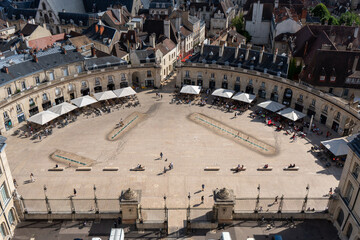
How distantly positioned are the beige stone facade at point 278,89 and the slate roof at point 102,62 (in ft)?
48.9

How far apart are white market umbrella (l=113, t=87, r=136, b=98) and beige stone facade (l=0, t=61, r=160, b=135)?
4.09 metres

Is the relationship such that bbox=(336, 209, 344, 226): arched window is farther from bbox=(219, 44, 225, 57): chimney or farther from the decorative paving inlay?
bbox=(219, 44, 225, 57): chimney

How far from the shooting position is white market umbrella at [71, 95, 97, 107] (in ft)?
233

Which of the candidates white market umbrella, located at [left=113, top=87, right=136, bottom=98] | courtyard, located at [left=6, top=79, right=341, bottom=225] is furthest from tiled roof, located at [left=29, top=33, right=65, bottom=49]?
courtyard, located at [left=6, top=79, right=341, bottom=225]

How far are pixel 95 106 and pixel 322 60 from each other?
4961 centimetres

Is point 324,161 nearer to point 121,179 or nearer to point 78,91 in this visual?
point 121,179

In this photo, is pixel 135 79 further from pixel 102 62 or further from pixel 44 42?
pixel 44 42

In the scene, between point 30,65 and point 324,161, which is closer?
point 324,161

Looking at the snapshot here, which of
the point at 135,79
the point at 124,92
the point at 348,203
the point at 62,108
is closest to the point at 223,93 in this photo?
the point at 124,92

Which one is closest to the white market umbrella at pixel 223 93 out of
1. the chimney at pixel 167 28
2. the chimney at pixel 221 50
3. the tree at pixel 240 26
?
the chimney at pixel 221 50

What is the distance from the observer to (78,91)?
75.6 meters

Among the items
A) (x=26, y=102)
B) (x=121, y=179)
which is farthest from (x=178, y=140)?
(x=26, y=102)

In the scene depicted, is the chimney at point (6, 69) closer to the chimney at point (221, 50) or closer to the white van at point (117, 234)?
the white van at point (117, 234)

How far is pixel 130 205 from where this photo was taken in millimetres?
40062
